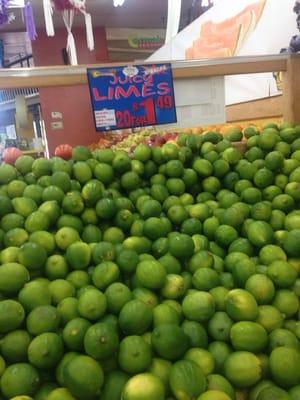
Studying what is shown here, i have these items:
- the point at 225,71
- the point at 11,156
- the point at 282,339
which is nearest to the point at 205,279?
the point at 282,339

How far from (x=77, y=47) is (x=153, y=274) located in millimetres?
7680

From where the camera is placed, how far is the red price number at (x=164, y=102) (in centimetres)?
200

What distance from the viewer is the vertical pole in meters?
2.16

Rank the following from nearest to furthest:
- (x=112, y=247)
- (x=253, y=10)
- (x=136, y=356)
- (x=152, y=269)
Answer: (x=136, y=356), (x=152, y=269), (x=112, y=247), (x=253, y=10)

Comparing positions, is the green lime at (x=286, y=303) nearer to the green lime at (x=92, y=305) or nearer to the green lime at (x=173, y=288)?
the green lime at (x=173, y=288)

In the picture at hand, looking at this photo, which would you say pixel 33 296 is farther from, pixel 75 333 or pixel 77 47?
pixel 77 47

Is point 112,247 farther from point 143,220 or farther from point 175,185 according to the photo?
point 175,185

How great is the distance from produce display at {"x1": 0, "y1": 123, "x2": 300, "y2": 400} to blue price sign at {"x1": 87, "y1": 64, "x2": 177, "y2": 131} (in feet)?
1.12

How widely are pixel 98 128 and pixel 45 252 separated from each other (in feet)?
3.09

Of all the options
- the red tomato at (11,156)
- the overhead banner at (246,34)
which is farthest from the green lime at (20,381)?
the overhead banner at (246,34)

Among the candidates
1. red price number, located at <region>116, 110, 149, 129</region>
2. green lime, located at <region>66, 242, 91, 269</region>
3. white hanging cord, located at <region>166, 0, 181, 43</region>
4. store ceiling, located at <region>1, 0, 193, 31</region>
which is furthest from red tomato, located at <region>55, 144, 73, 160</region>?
store ceiling, located at <region>1, 0, 193, 31</region>

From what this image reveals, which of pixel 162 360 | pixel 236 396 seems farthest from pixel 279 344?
pixel 162 360

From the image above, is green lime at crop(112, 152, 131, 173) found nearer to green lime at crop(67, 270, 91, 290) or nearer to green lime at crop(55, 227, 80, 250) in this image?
green lime at crop(55, 227, 80, 250)

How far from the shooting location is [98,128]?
6.29 feet
